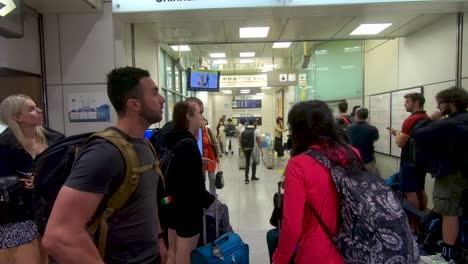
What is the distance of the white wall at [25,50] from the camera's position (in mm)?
3213

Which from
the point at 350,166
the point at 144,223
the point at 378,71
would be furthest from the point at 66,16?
the point at 378,71

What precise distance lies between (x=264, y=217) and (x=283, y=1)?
124 inches

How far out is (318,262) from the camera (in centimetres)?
153

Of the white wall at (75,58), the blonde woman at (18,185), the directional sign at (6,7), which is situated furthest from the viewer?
the white wall at (75,58)

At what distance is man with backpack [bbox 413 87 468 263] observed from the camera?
3053 millimetres

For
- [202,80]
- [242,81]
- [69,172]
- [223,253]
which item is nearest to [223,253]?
[223,253]

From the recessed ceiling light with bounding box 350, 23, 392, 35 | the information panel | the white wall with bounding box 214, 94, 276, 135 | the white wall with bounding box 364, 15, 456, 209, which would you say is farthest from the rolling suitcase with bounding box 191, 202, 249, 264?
the information panel

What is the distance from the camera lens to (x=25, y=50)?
3.57m

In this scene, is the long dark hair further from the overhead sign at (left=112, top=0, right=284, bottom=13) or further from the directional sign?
the directional sign

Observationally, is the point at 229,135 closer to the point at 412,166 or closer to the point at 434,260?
the point at 412,166

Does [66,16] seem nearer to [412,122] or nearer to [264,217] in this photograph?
[264,217]

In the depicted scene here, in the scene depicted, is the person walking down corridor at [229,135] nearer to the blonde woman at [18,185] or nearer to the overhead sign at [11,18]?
the overhead sign at [11,18]

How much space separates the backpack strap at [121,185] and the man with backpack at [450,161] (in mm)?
3007

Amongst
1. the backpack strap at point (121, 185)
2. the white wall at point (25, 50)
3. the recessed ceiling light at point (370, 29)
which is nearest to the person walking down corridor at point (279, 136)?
the recessed ceiling light at point (370, 29)
